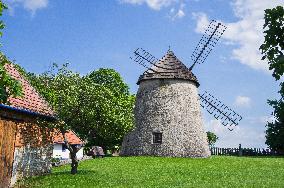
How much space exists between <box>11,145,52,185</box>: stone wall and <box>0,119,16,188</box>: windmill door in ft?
8.11

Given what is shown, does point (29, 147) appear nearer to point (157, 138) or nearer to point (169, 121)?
point (157, 138)

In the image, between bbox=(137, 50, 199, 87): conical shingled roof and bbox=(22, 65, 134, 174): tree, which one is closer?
bbox=(22, 65, 134, 174): tree

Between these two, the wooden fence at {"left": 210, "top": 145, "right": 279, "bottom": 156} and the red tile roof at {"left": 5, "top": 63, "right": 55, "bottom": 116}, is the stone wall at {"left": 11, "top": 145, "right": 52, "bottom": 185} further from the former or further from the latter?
the wooden fence at {"left": 210, "top": 145, "right": 279, "bottom": 156}

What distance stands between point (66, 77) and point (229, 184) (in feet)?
37.3

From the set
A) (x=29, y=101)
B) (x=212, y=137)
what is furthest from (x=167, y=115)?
(x=212, y=137)

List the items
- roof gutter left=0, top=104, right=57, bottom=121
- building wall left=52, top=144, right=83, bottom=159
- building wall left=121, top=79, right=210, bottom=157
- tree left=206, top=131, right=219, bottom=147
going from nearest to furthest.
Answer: roof gutter left=0, top=104, right=57, bottom=121, building wall left=121, top=79, right=210, bottom=157, building wall left=52, top=144, right=83, bottom=159, tree left=206, top=131, right=219, bottom=147

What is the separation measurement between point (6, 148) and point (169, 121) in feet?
77.2

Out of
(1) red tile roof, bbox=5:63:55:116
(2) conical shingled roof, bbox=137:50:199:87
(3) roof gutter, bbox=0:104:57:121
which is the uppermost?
(2) conical shingled roof, bbox=137:50:199:87

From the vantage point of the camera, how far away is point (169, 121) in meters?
37.6

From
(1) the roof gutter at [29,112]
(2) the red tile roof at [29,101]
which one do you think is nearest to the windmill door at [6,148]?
(1) the roof gutter at [29,112]

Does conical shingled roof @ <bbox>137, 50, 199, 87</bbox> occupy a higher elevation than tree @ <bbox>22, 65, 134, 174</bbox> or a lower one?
higher

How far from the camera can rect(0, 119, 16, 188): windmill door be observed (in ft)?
49.5

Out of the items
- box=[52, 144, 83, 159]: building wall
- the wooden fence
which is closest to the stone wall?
box=[52, 144, 83, 159]: building wall

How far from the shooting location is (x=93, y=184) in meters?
18.3
